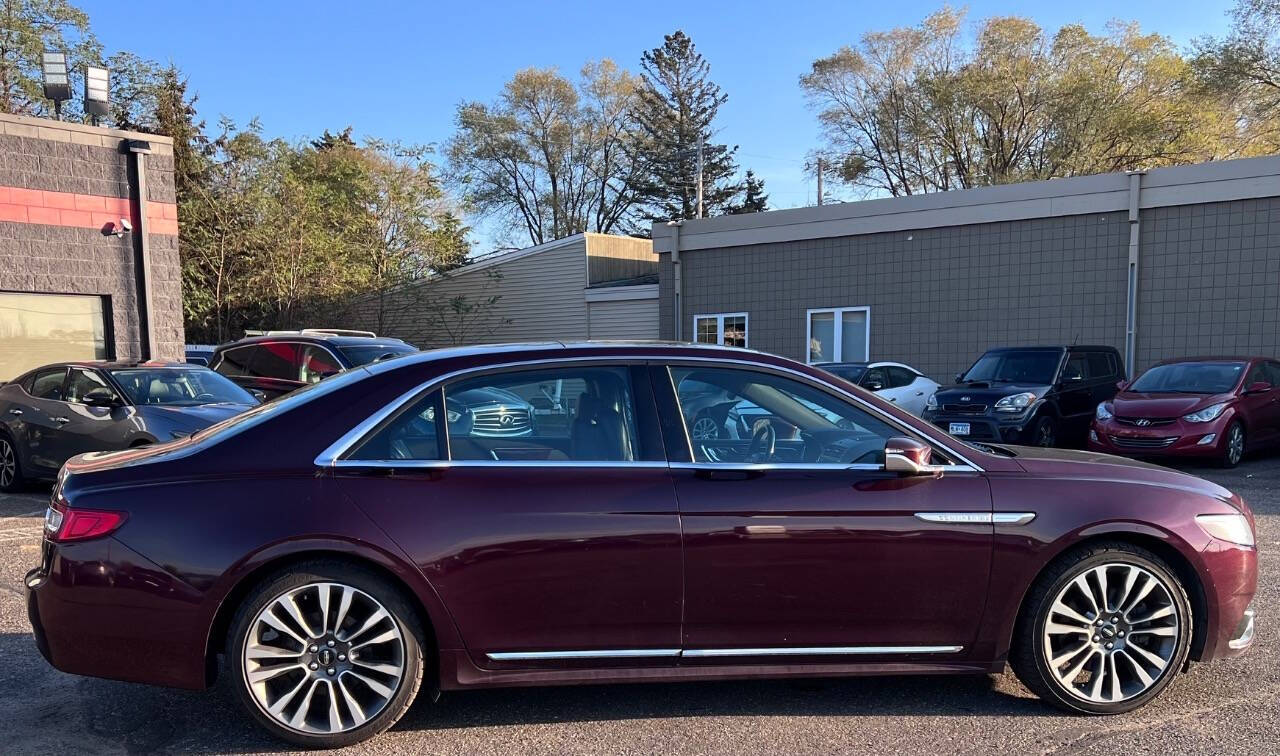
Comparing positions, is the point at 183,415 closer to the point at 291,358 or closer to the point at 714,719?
the point at 291,358

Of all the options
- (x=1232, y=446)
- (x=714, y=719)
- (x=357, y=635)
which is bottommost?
(x=714, y=719)

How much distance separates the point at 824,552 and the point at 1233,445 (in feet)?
32.1

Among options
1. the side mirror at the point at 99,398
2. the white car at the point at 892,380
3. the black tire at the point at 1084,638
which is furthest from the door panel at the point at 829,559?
the white car at the point at 892,380

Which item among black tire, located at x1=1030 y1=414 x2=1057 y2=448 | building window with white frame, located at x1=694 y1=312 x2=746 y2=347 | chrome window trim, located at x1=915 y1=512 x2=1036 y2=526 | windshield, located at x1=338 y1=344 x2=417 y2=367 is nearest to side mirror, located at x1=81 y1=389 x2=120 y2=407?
windshield, located at x1=338 y1=344 x2=417 y2=367

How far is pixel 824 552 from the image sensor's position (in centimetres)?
352

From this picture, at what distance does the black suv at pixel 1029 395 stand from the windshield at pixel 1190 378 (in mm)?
793

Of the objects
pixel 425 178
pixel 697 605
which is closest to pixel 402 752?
pixel 697 605

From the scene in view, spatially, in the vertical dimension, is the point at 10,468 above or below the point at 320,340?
below

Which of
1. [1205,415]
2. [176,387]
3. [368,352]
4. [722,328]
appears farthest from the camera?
[722,328]

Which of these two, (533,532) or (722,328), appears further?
(722,328)

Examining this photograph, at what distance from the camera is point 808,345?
67.8 feet

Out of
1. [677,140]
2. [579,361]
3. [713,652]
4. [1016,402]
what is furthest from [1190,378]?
[677,140]

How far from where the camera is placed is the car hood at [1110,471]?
12.4 feet

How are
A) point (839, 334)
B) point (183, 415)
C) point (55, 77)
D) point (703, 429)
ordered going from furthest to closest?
point (839, 334), point (55, 77), point (183, 415), point (703, 429)
